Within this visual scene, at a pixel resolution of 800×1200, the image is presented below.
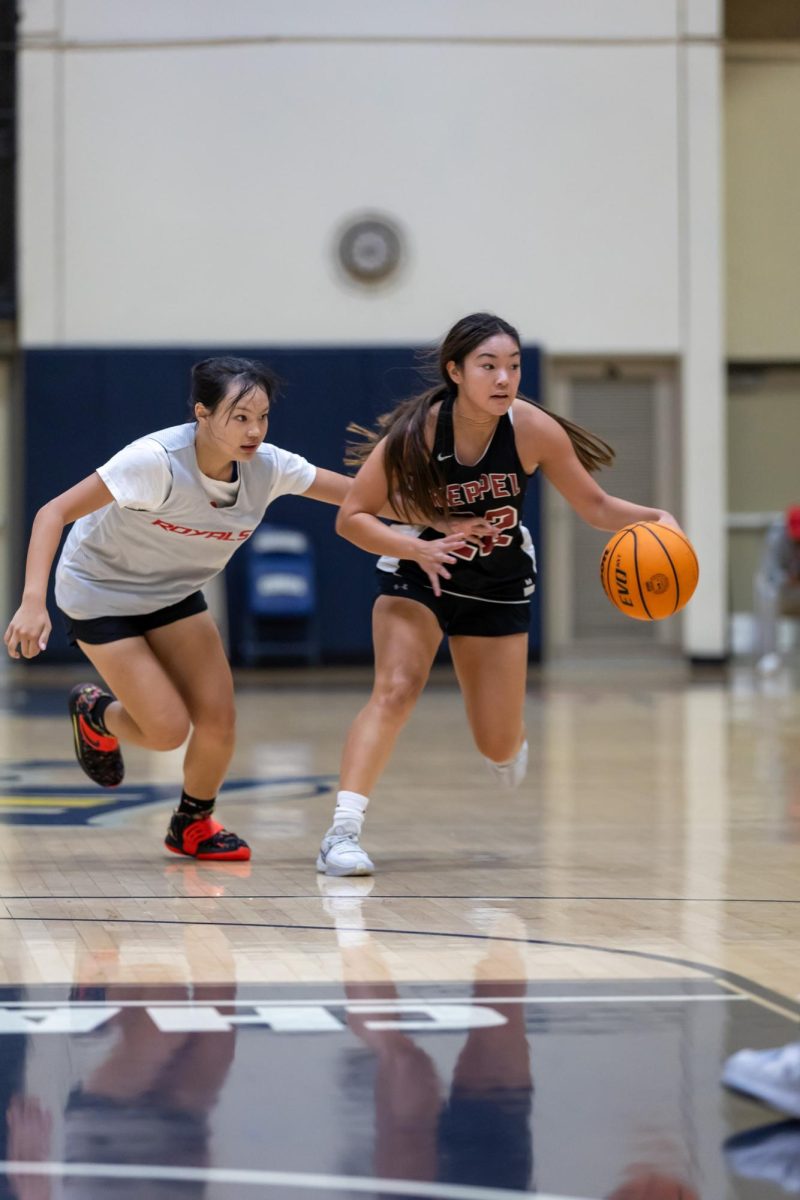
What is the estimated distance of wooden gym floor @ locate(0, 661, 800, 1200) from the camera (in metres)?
2.26

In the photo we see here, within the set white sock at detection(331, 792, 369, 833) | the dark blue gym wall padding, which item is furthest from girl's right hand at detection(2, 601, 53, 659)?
the dark blue gym wall padding

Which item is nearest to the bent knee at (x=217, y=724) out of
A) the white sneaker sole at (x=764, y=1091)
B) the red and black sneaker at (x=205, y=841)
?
the red and black sneaker at (x=205, y=841)

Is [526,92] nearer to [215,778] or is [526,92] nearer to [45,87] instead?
[45,87]

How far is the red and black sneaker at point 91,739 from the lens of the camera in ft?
17.1

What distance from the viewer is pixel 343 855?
4.66m

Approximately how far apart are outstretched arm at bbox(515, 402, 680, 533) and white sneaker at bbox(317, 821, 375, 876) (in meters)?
1.08

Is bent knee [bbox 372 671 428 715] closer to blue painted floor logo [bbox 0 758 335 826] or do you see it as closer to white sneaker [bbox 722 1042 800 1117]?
blue painted floor logo [bbox 0 758 335 826]

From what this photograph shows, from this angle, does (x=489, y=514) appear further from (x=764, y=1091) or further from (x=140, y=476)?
(x=764, y=1091)

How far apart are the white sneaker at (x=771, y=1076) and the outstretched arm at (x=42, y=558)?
2.23m

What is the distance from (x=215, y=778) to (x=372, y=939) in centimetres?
128

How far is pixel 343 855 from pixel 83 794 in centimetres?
215

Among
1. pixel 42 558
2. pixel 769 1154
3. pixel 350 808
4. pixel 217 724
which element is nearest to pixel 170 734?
pixel 217 724

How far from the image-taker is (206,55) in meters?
14.7

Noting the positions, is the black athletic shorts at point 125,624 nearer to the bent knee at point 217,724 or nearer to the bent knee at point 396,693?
the bent knee at point 217,724
